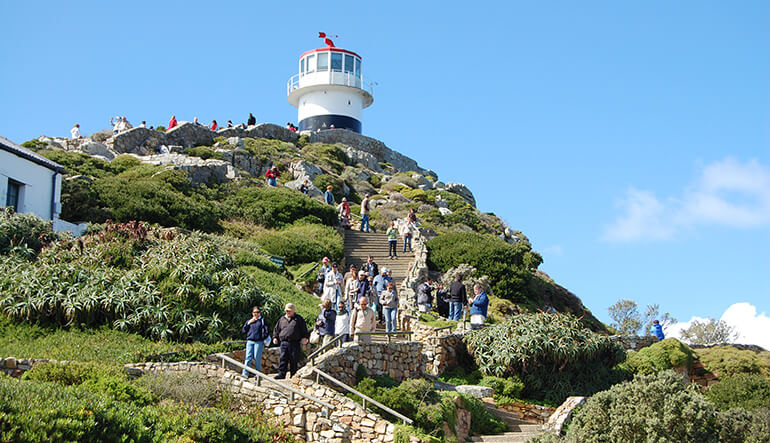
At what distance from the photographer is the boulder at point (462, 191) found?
55.4 meters

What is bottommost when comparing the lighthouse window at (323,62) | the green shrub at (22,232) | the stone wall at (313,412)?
the stone wall at (313,412)

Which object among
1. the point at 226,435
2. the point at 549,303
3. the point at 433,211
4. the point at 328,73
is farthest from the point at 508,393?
the point at 328,73

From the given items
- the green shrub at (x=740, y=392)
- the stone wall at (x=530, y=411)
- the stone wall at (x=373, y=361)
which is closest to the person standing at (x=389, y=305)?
the stone wall at (x=373, y=361)

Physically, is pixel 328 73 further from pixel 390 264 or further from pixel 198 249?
pixel 198 249

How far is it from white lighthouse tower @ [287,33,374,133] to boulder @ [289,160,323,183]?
560 inches

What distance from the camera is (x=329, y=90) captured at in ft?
192

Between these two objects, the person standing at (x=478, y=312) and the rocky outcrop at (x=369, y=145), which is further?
the rocky outcrop at (x=369, y=145)

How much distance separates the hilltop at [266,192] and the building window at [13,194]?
8.50 feet

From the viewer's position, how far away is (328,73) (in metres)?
57.6

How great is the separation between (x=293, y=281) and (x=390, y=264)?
4.94 meters

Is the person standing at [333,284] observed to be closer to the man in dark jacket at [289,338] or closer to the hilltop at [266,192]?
the man in dark jacket at [289,338]

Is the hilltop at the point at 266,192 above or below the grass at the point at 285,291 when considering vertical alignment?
above

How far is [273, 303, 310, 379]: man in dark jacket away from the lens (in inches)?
562

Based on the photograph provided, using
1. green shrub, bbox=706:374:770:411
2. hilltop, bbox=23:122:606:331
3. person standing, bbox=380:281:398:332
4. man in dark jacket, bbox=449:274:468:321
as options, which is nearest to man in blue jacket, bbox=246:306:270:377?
person standing, bbox=380:281:398:332
